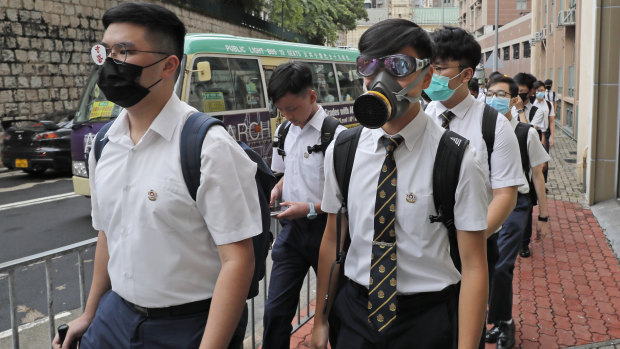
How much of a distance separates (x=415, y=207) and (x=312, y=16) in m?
30.7

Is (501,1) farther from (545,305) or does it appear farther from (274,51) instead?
(545,305)

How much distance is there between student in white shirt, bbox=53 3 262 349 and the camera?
1800mm

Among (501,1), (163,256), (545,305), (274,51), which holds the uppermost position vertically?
(501,1)

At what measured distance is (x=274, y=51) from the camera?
1032 centimetres

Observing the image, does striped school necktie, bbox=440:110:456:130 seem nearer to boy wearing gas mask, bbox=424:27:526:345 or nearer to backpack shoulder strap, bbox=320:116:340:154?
boy wearing gas mask, bbox=424:27:526:345

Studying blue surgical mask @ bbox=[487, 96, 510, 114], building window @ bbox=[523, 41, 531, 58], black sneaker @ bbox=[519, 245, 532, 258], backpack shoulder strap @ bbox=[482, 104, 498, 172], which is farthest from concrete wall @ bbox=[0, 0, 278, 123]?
building window @ bbox=[523, 41, 531, 58]

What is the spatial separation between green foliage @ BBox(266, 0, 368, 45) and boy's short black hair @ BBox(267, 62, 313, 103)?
20.8 m

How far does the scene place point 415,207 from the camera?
196 centimetres

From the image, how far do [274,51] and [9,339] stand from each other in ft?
23.5

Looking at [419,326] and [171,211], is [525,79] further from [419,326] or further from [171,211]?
[171,211]

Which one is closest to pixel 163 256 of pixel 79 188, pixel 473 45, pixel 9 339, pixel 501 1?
pixel 473 45

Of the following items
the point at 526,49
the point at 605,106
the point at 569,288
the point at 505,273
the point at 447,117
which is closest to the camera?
the point at 447,117

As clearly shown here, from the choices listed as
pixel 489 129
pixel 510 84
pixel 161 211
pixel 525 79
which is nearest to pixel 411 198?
pixel 161 211

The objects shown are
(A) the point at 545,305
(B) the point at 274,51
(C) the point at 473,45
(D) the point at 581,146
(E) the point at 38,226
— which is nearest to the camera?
(C) the point at 473,45
